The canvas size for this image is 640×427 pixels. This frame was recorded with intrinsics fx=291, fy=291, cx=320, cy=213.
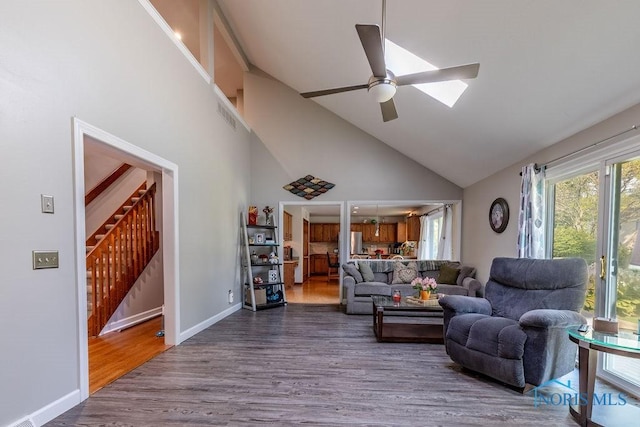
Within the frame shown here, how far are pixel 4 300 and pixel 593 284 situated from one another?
4.72 meters

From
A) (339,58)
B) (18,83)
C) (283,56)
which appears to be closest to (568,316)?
(339,58)

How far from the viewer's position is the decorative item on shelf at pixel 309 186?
5777mm

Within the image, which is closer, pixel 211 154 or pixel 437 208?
pixel 211 154

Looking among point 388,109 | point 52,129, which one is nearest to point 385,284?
point 388,109

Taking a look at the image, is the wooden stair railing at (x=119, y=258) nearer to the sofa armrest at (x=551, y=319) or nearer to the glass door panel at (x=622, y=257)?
the sofa armrest at (x=551, y=319)

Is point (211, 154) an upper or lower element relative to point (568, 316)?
upper

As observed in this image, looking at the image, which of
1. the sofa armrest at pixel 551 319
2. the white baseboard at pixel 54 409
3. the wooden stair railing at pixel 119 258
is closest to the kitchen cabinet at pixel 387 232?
the wooden stair railing at pixel 119 258

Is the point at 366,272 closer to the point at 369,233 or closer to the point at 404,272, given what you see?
the point at 404,272

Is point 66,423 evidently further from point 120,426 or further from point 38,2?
point 38,2

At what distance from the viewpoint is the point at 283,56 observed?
4.64m

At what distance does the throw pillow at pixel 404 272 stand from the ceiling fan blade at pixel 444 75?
13.0ft

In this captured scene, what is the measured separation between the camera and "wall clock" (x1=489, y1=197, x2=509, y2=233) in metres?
4.17

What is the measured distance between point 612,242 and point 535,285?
28.1 inches

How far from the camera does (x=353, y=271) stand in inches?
204
